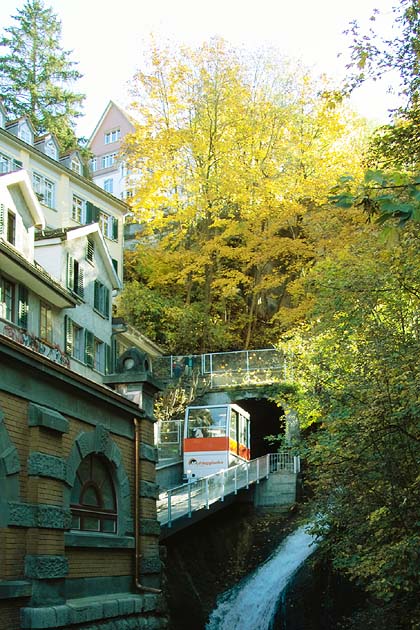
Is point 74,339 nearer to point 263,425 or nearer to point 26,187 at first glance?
point 26,187

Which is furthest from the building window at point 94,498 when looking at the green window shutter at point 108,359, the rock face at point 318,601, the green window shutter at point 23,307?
the green window shutter at point 108,359

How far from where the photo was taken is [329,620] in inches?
824

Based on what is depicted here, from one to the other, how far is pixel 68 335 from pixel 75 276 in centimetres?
295

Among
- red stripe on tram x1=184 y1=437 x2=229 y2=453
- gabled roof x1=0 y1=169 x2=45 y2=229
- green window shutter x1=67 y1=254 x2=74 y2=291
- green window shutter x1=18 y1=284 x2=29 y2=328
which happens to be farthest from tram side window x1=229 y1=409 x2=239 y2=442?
gabled roof x1=0 y1=169 x2=45 y2=229

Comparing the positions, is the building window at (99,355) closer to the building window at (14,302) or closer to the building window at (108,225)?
the building window at (14,302)

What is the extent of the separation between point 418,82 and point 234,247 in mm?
32908

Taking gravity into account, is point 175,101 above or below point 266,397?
above

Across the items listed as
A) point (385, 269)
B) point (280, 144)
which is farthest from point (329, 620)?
point (280, 144)

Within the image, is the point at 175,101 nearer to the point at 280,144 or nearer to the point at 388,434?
the point at 280,144

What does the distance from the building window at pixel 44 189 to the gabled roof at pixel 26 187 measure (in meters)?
11.4

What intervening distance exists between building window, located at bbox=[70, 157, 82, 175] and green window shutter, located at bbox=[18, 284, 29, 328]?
1807 cm

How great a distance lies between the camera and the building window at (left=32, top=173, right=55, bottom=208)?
39.5 meters

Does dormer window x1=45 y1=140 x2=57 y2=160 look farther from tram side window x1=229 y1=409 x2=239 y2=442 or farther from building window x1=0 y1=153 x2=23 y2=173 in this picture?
tram side window x1=229 y1=409 x2=239 y2=442

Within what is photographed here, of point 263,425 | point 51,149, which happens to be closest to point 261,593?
point 263,425
